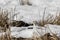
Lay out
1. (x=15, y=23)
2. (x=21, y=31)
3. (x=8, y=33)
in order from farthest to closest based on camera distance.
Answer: (x=15, y=23) < (x=21, y=31) < (x=8, y=33)

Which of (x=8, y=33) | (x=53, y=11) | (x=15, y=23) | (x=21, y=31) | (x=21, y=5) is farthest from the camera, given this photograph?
(x=21, y=5)

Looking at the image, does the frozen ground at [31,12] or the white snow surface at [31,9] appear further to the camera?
the white snow surface at [31,9]

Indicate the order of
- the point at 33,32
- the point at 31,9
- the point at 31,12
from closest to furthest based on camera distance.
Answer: the point at 33,32, the point at 31,12, the point at 31,9

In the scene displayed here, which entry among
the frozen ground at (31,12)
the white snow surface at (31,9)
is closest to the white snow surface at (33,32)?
the frozen ground at (31,12)

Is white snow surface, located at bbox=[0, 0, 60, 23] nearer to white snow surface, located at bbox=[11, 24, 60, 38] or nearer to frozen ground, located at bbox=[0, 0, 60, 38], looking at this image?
frozen ground, located at bbox=[0, 0, 60, 38]

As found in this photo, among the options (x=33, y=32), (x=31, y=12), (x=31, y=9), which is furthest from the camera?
(x=31, y=9)

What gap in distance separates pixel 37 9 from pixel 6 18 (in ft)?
4.63

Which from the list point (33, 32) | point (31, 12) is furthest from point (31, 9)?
point (33, 32)

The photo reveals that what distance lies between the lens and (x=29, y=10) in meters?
6.35

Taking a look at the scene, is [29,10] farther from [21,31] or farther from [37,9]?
[21,31]

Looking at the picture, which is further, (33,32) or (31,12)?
(31,12)

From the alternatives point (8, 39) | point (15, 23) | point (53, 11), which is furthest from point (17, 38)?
point (53, 11)

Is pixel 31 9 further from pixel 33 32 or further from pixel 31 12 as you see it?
pixel 33 32

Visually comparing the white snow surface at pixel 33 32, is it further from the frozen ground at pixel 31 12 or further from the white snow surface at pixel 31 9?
the white snow surface at pixel 31 9
